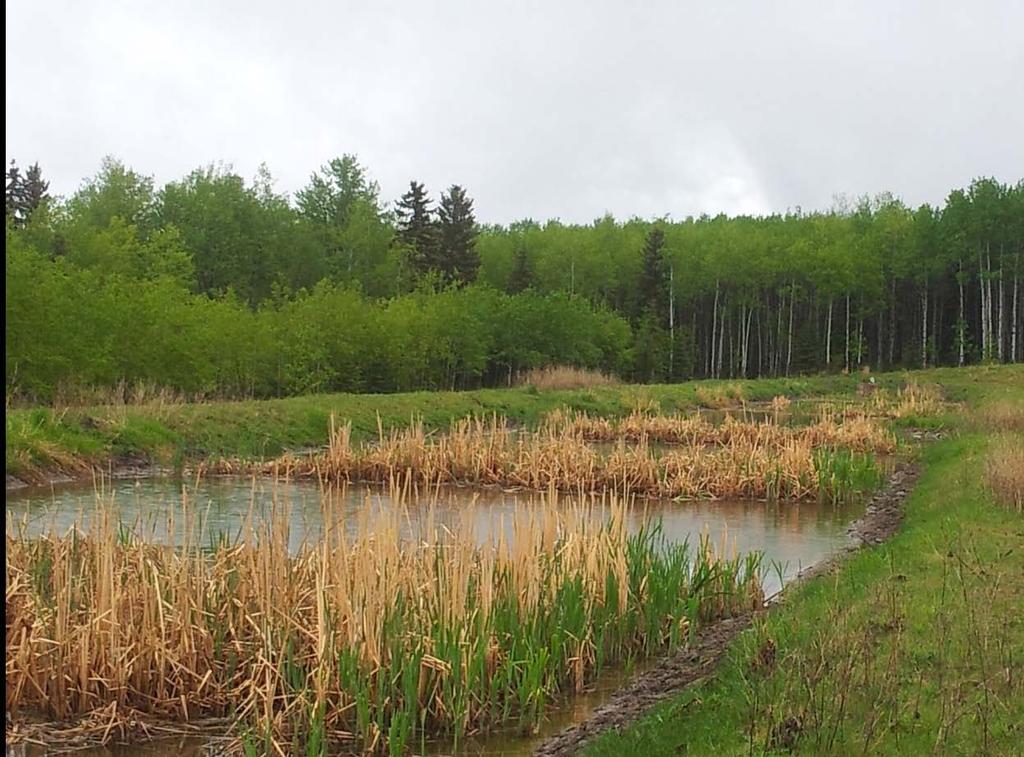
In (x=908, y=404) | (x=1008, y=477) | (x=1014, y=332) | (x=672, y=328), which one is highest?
(x=672, y=328)

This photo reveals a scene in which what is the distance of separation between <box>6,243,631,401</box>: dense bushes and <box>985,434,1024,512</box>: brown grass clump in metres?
18.9

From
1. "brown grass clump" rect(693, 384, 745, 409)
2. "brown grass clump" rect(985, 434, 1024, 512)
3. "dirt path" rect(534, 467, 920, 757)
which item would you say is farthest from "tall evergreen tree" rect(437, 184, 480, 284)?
"dirt path" rect(534, 467, 920, 757)

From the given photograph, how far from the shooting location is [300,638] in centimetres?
716

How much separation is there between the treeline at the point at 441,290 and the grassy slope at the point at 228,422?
169 inches

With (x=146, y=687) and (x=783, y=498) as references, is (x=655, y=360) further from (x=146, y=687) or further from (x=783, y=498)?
(x=146, y=687)

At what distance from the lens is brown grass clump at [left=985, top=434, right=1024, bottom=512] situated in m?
12.4

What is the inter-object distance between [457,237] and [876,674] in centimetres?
5820

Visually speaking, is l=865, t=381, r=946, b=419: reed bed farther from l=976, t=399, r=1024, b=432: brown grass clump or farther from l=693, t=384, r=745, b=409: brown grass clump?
l=976, t=399, r=1024, b=432: brown grass clump

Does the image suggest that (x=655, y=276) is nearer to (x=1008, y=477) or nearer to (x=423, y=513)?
(x=1008, y=477)

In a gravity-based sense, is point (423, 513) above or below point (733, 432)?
below

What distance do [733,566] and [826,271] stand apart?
181 ft

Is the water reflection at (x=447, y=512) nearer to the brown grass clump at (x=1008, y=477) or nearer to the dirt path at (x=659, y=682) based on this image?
the brown grass clump at (x=1008, y=477)

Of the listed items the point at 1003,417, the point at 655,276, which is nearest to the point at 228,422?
the point at 1003,417

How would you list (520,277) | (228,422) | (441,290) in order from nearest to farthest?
(228,422), (441,290), (520,277)
